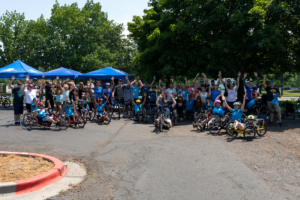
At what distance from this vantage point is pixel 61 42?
38.8m

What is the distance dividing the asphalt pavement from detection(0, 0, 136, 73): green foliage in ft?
95.9

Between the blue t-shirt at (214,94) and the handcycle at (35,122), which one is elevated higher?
the blue t-shirt at (214,94)

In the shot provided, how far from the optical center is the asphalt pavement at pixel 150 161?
15.8ft

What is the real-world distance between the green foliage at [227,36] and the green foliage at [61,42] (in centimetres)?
→ 2262

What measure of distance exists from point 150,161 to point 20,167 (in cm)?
307

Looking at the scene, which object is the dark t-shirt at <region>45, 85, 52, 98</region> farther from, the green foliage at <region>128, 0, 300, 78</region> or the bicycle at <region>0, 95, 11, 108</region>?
the bicycle at <region>0, 95, 11, 108</region>

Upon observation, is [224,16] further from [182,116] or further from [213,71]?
[182,116]

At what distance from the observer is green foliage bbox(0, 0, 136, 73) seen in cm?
3872

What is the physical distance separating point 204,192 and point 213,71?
12.1 metres

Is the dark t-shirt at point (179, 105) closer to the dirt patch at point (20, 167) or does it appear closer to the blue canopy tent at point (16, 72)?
the dirt patch at point (20, 167)

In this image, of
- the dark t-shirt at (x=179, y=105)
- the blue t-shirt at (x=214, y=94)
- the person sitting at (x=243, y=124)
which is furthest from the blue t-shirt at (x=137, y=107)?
the person sitting at (x=243, y=124)

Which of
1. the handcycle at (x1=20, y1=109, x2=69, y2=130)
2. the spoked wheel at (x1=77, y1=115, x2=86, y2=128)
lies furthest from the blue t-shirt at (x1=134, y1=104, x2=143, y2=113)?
the handcycle at (x1=20, y1=109, x2=69, y2=130)

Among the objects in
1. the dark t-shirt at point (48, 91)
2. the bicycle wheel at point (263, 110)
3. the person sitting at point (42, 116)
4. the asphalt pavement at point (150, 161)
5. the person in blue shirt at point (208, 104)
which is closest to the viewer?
the asphalt pavement at point (150, 161)

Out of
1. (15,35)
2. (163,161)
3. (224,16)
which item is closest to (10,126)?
(163,161)
